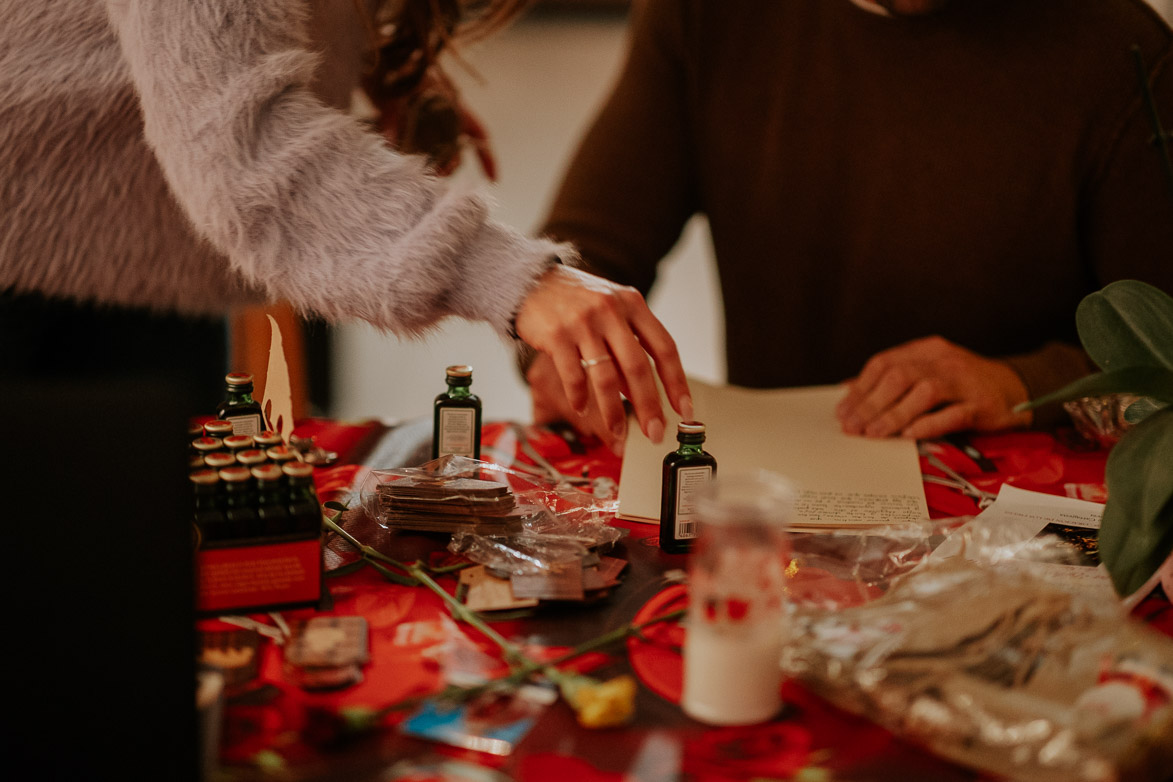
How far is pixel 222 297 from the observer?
46.1 inches

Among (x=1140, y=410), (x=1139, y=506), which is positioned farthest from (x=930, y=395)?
(x=1139, y=506)

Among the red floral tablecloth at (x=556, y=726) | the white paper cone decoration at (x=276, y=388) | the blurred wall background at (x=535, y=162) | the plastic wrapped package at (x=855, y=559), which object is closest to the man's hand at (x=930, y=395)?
the plastic wrapped package at (x=855, y=559)

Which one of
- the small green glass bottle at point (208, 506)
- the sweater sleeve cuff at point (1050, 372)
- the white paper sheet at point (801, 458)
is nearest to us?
the small green glass bottle at point (208, 506)

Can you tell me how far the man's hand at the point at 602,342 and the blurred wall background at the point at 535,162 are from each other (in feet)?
7.79

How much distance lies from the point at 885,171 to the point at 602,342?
2.84ft

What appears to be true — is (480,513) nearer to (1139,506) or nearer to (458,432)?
(458,432)

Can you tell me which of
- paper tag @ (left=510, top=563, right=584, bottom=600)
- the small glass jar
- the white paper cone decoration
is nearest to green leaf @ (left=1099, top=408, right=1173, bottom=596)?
the small glass jar

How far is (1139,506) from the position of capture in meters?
0.70

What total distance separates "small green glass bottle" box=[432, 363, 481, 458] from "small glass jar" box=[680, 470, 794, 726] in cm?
42

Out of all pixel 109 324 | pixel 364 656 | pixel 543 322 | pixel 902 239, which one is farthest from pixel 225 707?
pixel 902 239

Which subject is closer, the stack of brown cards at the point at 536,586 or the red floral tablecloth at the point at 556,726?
the red floral tablecloth at the point at 556,726

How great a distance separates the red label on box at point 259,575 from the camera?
693 mm

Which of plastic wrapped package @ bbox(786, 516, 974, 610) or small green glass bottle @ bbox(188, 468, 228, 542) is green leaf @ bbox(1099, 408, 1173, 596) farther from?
small green glass bottle @ bbox(188, 468, 228, 542)

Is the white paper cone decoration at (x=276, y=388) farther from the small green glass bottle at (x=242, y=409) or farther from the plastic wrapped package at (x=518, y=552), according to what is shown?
the plastic wrapped package at (x=518, y=552)
